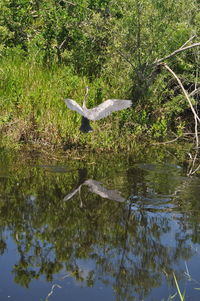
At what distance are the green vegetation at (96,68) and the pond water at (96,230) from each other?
33.6 inches

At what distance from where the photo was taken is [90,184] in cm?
604

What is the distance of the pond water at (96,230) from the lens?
3771mm

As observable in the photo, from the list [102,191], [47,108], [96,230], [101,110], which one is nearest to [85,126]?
[101,110]

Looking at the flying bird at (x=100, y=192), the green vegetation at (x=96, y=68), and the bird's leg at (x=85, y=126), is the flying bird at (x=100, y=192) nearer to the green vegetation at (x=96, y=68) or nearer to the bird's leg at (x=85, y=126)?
the bird's leg at (x=85, y=126)

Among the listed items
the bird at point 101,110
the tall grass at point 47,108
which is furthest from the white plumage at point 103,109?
the tall grass at point 47,108

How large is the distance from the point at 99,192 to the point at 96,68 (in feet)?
12.5

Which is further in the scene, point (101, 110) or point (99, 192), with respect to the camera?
point (101, 110)

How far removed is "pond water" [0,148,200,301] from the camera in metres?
3.77

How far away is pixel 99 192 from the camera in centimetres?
575

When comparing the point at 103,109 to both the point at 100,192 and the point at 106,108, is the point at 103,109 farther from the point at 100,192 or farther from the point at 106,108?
the point at 100,192

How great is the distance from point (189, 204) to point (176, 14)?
3.93 metres

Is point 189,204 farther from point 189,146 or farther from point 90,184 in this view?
point 189,146

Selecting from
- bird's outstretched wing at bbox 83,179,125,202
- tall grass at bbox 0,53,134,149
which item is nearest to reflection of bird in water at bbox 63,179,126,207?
bird's outstretched wing at bbox 83,179,125,202

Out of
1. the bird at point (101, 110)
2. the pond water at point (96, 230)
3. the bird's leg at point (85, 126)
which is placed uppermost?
the bird at point (101, 110)
